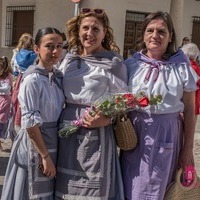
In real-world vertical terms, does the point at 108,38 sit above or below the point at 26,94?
above

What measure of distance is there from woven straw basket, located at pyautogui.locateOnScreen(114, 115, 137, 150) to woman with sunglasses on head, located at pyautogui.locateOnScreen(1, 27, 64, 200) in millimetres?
407

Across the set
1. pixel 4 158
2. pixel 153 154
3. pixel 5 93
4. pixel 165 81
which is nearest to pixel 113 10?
pixel 5 93

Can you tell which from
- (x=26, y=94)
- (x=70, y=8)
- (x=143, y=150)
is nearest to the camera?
(x=26, y=94)

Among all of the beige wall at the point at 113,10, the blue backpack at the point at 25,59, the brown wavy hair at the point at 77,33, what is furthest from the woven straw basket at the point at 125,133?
the beige wall at the point at 113,10

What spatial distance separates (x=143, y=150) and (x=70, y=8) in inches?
371

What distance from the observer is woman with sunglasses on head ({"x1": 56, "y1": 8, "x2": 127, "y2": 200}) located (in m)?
2.71

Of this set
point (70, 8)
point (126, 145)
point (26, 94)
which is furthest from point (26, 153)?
point (70, 8)

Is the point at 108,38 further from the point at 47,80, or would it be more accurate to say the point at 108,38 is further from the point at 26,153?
the point at 26,153

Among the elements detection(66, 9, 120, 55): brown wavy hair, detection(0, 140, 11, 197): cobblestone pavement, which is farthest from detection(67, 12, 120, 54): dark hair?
detection(0, 140, 11, 197): cobblestone pavement

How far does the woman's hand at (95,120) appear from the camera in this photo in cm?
259

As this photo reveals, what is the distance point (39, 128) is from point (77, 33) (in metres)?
0.72

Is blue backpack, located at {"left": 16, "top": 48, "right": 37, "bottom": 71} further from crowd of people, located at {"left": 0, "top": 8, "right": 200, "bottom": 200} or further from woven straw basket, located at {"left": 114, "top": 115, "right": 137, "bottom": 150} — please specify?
woven straw basket, located at {"left": 114, "top": 115, "right": 137, "bottom": 150}

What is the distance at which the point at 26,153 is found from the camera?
2742mm

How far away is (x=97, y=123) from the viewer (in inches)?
103
